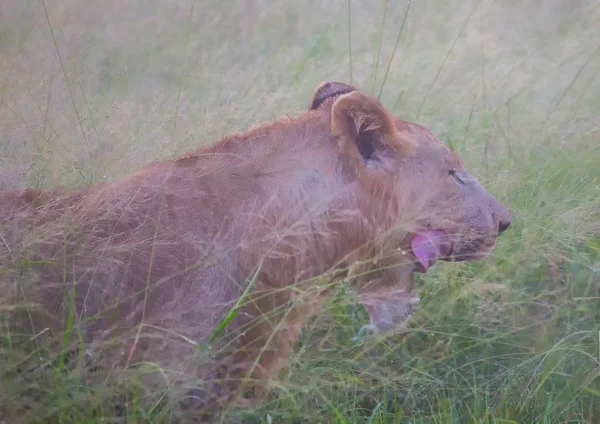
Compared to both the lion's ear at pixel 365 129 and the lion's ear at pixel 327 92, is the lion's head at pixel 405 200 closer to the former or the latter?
the lion's ear at pixel 365 129

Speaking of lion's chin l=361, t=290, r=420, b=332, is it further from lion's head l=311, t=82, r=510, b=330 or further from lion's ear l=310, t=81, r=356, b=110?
lion's ear l=310, t=81, r=356, b=110

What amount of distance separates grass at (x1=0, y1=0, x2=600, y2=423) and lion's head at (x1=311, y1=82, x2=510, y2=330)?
13 centimetres

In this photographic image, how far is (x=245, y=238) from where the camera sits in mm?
2332

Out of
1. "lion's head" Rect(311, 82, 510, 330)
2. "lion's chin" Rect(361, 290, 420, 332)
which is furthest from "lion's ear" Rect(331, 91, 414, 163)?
"lion's chin" Rect(361, 290, 420, 332)

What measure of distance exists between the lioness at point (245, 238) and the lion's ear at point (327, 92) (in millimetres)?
134

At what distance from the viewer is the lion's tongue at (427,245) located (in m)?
2.51

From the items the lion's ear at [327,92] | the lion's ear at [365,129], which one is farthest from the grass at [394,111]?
the lion's ear at [327,92]

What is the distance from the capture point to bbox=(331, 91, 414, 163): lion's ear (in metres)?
2.42

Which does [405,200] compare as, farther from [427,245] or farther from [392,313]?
[392,313]

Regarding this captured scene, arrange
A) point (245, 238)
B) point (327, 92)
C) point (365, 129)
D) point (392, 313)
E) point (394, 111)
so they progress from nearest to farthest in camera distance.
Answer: point (245, 238) < point (365, 129) < point (392, 313) < point (327, 92) < point (394, 111)

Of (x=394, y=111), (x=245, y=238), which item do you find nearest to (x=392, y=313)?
(x=245, y=238)

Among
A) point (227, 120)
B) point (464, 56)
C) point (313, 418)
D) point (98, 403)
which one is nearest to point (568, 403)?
point (313, 418)

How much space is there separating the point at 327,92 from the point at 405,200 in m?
0.56

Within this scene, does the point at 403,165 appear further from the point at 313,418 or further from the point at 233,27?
the point at 233,27
